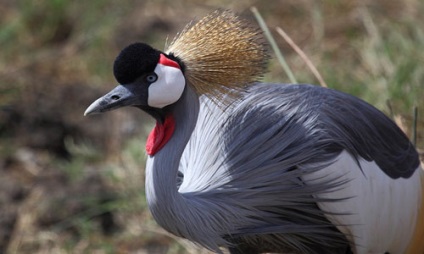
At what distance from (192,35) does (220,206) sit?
449mm

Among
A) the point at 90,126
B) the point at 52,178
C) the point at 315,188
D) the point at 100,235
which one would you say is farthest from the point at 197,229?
the point at 90,126

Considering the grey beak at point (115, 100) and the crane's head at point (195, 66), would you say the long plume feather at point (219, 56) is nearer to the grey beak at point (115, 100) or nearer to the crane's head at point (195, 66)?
the crane's head at point (195, 66)

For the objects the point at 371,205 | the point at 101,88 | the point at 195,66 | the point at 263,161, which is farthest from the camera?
the point at 101,88

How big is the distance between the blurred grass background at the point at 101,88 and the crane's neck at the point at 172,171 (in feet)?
2.91

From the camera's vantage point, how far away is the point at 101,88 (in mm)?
5082

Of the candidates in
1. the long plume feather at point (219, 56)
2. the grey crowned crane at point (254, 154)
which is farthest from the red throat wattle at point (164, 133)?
the long plume feather at point (219, 56)

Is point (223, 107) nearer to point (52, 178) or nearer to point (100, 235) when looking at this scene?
point (100, 235)

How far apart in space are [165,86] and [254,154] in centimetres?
37

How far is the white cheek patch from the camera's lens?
116 inches

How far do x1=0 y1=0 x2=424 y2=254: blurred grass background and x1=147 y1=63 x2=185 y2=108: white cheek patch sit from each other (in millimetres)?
1001

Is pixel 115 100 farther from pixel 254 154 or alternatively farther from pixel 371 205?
pixel 371 205

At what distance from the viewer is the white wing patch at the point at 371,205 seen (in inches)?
126

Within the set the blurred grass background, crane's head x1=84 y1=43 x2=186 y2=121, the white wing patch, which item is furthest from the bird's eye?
the blurred grass background

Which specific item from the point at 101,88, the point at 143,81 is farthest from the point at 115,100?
the point at 101,88
